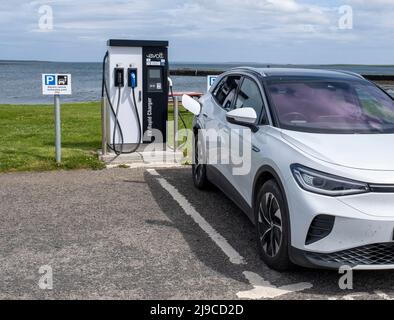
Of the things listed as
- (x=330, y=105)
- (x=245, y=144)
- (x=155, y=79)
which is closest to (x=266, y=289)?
(x=245, y=144)

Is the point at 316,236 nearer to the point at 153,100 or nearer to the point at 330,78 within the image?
the point at 330,78

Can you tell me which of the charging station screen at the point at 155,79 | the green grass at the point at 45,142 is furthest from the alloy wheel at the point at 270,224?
the charging station screen at the point at 155,79

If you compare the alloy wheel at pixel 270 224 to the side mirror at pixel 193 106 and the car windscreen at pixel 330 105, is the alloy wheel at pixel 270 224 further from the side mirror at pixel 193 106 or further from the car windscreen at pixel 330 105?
the side mirror at pixel 193 106

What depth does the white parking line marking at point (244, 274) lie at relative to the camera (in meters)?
4.01

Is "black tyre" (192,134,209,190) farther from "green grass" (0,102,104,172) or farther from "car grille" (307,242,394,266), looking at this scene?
"car grille" (307,242,394,266)

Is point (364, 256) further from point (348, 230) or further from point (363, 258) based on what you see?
point (348, 230)

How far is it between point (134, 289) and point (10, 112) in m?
14.8

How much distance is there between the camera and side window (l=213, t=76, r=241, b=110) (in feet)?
19.9

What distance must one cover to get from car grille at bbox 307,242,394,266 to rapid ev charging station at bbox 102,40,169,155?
19.2 feet

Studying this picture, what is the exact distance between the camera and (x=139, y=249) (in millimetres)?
4949

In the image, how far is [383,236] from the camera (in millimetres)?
3715

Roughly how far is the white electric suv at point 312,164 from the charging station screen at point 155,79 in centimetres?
312
